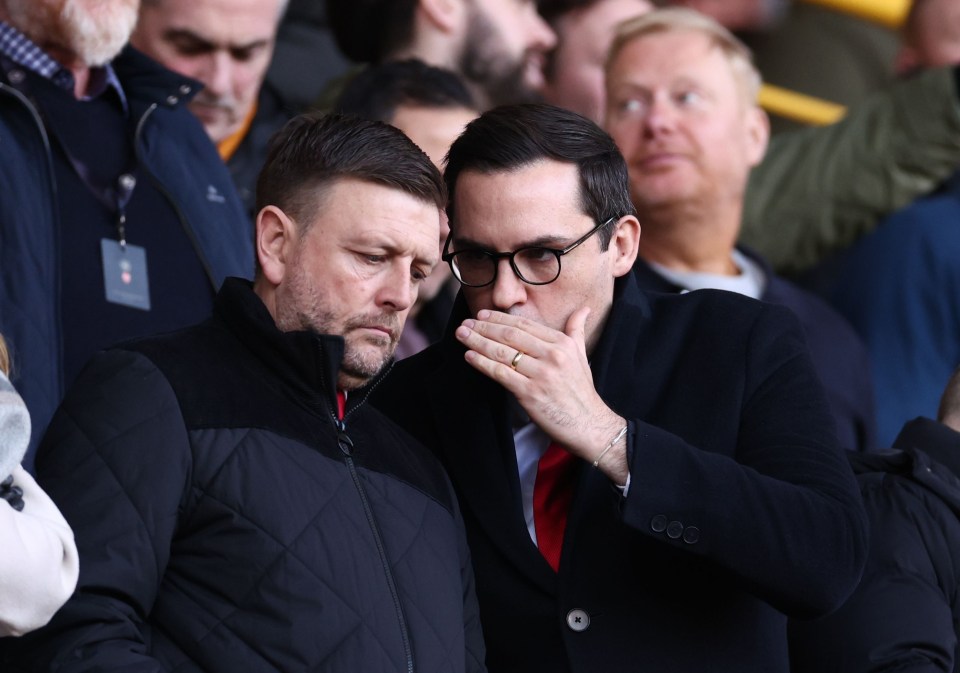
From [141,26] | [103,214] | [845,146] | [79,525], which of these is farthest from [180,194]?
[845,146]

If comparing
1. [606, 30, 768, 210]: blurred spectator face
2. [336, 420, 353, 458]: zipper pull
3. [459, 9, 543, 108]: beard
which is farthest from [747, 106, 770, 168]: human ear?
[336, 420, 353, 458]: zipper pull

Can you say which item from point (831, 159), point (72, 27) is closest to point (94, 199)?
point (72, 27)

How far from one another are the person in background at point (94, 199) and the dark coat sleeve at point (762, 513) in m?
1.21

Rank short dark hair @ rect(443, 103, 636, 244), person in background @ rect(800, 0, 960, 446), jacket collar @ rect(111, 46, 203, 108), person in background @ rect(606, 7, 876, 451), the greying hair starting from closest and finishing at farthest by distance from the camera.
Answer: short dark hair @ rect(443, 103, 636, 244), jacket collar @ rect(111, 46, 203, 108), person in background @ rect(606, 7, 876, 451), the greying hair, person in background @ rect(800, 0, 960, 446)

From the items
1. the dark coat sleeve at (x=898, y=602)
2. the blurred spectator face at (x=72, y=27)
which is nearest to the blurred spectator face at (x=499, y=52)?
the blurred spectator face at (x=72, y=27)

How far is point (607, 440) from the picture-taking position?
9.27 ft

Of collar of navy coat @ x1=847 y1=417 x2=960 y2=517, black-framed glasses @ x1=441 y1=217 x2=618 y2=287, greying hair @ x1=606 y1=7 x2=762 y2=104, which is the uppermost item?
greying hair @ x1=606 y1=7 x2=762 y2=104

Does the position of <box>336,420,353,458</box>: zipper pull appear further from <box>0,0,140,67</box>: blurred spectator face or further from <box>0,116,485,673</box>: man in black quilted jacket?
<box>0,0,140,67</box>: blurred spectator face

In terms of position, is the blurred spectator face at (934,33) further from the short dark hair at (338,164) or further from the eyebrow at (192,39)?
the short dark hair at (338,164)

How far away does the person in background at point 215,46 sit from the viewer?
4.41 meters

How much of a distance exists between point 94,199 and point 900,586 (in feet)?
6.10

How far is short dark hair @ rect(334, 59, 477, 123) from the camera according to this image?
4453 millimetres

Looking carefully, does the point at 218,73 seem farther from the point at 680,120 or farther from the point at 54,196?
the point at 680,120

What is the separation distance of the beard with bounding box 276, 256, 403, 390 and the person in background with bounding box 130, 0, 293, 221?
5.32ft
